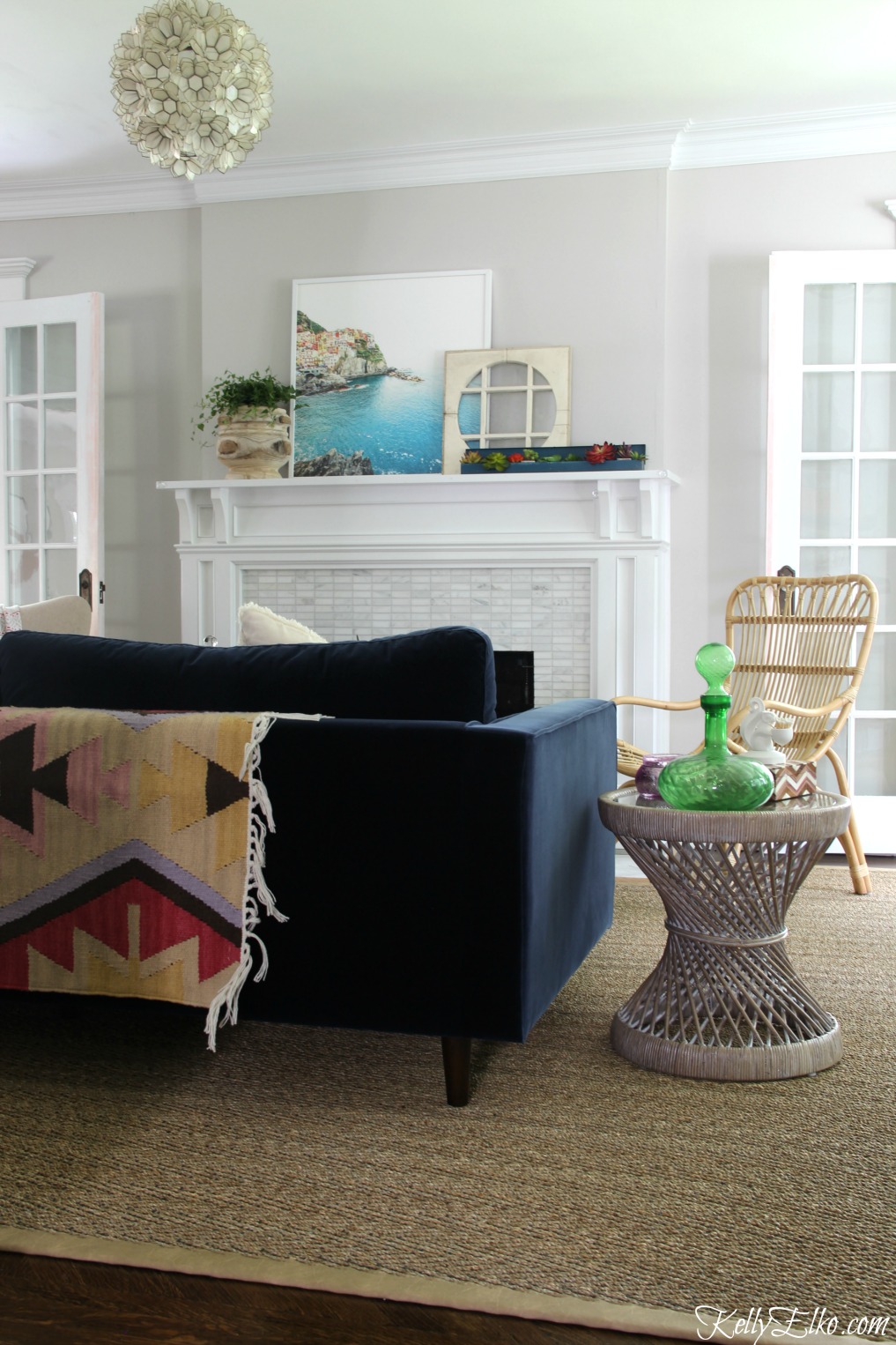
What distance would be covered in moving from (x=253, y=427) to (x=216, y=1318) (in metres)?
3.92

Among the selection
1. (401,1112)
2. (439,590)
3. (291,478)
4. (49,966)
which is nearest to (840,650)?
(439,590)

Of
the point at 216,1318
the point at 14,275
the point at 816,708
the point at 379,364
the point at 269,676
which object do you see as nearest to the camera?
the point at 216,1318

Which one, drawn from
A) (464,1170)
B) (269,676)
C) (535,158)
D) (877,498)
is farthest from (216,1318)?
(535,158)

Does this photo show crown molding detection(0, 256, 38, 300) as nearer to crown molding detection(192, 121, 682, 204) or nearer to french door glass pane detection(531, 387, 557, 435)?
crown molding detection(192, 121, 682, 204)

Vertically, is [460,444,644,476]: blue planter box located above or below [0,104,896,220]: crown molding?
below

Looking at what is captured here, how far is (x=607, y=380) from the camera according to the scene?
4.75m

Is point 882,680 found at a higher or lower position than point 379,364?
lower

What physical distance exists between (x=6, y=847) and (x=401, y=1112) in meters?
0.81

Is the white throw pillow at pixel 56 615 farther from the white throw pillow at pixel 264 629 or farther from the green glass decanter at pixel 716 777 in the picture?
the green glass decanter at pixel 716 777

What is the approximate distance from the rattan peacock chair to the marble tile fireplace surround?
0.51 metres

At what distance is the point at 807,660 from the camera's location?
407 cm

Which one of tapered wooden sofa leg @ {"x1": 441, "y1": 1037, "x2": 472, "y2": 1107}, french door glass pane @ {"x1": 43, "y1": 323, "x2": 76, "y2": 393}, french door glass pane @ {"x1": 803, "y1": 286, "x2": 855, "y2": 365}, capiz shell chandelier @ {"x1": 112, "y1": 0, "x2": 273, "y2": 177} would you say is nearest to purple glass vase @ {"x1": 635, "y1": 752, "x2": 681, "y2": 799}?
tapered wooden sofa leg @ {"x1": 441, "y1": 1037, "x2": 472, "y2": 1107}

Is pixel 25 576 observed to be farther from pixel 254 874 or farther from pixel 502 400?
pixel 254 874

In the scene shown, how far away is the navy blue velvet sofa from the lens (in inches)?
73.2
